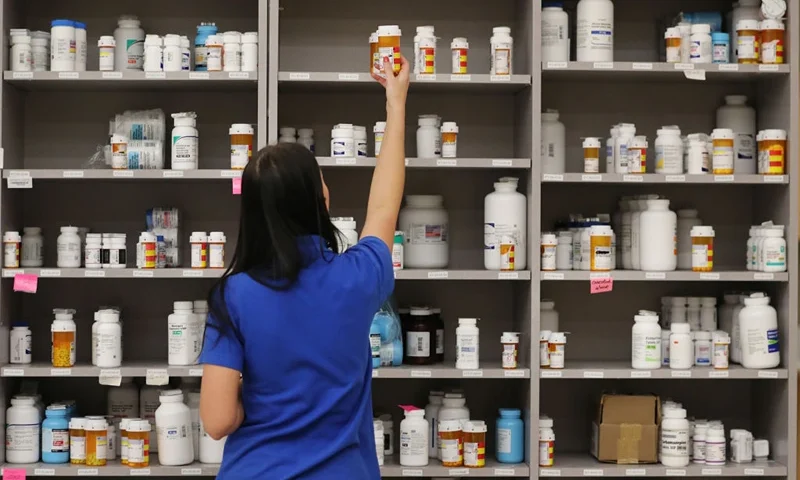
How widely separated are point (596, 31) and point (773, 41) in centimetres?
70

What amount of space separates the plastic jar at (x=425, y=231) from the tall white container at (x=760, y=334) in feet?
3.97

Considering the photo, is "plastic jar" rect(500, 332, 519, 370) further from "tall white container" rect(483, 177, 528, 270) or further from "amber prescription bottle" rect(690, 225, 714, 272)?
"amber prescription bottle" rect(690, 225, 714, 272)

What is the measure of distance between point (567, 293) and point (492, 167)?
79cm

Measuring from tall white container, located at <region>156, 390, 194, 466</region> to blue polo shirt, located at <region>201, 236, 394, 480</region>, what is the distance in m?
1.92

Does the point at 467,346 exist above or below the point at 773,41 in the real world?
below

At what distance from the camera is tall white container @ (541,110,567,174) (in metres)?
4.11

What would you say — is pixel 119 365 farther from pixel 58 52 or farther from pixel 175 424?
pixel 58 52

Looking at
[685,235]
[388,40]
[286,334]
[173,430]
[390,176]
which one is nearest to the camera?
[286,334]

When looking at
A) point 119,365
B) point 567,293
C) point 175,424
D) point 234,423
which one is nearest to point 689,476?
point 567,293

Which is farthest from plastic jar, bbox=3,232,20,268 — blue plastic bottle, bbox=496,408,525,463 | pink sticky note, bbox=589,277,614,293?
pink sticky note, bbox=589,277,614,293

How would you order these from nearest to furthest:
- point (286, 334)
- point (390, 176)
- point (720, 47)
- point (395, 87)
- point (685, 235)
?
point (286, 334)
point (390, 176)
point (395, 87)
point (720, 47)
point (685, 235)

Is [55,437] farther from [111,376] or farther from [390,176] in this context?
[390,176]

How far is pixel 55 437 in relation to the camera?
3.90 metres

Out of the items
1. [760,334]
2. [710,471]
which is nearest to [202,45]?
[760,334]
